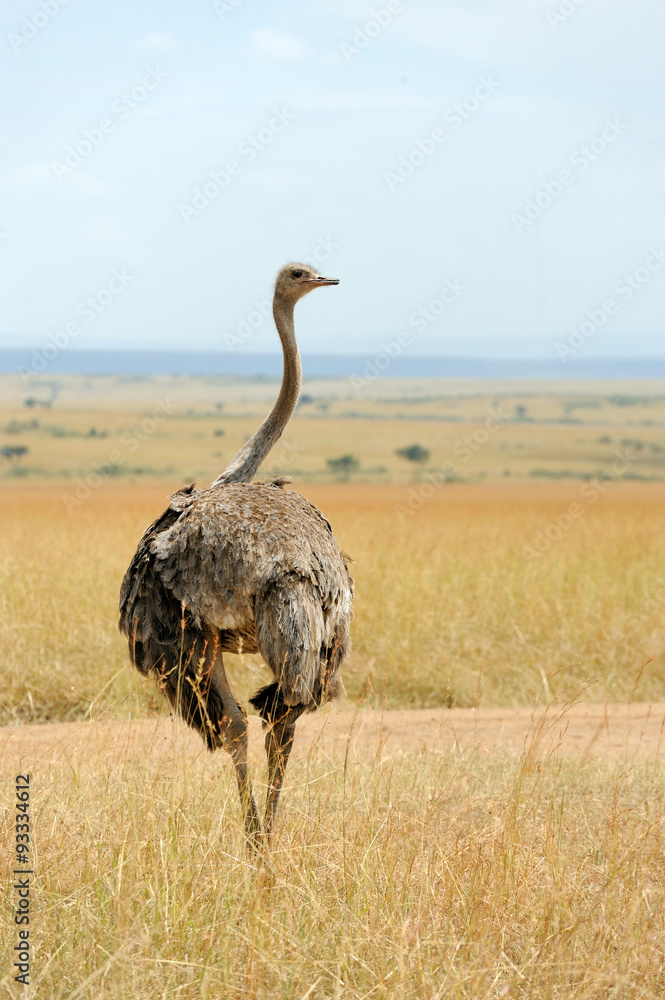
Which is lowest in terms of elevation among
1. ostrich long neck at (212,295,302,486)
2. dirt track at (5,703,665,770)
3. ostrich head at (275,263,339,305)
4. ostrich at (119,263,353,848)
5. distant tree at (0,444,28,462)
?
distant tree at (0,444,28,462)

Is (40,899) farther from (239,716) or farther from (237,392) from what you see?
(237,392)

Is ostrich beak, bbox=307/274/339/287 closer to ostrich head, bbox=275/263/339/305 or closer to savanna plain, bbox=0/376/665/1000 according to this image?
ostrich head, bbox=275/263/339/305

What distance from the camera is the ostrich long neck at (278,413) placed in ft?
16.5

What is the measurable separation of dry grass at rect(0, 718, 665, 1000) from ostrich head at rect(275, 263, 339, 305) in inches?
99.9

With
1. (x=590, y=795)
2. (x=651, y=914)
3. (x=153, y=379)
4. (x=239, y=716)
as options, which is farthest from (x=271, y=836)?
(x=153, y=379)

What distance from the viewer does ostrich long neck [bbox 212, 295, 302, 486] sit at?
5035 mm

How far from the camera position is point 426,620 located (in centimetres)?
813

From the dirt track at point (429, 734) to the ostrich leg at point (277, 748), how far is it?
1048 mm

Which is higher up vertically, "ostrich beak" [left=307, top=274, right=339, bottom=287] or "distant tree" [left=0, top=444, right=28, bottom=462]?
"ostrich beak" [left=307, top=274, right=339, bottom=287]

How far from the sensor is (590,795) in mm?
5227

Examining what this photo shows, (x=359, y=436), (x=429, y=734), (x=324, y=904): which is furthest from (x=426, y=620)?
(x=359, y=436)

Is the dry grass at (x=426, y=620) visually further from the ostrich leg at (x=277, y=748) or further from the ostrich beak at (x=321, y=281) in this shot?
the ostrich beak at (x=321, y=281)

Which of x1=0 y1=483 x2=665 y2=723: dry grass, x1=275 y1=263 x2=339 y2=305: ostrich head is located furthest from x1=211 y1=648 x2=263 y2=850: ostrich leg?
x1=275 y1=263 x2=339 y2=305: ostrich head

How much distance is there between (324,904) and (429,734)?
307 cm
